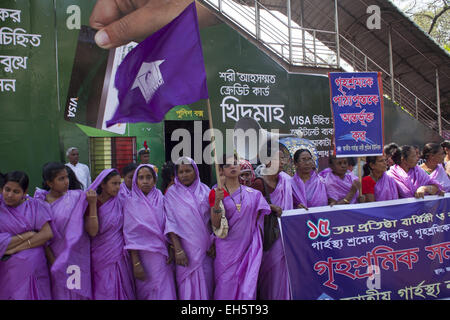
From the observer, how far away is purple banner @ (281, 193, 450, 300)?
346 centimetres

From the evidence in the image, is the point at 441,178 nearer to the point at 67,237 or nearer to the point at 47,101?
the point at 67,237

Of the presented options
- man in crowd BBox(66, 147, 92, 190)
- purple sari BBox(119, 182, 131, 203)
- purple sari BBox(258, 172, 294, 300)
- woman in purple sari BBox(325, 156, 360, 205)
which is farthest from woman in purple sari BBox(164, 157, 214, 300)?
man in crowd BBox(66, 147, 92, 190)

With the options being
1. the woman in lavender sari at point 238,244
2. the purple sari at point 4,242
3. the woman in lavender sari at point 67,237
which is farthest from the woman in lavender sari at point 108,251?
the woman in lavender sari at point 238,244

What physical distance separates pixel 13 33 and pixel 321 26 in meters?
8.41

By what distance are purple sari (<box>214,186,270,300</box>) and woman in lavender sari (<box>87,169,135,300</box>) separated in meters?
0.88

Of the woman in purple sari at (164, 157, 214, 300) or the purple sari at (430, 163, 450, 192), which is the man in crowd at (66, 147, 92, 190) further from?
the purple sari at (430, 163, 450, 192)

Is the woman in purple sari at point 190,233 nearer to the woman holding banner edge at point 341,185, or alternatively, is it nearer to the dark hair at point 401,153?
the woman holding banner edge at point 341,185

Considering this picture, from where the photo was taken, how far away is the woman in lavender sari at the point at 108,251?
330 centimetres

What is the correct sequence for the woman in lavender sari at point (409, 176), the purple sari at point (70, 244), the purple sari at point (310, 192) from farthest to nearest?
1. the woman in lavender sari at point (409, 176)
2. the purple sari at point (310, 192)
3. the purple sari at point (70, 244)

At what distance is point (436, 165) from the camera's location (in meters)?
4.64
